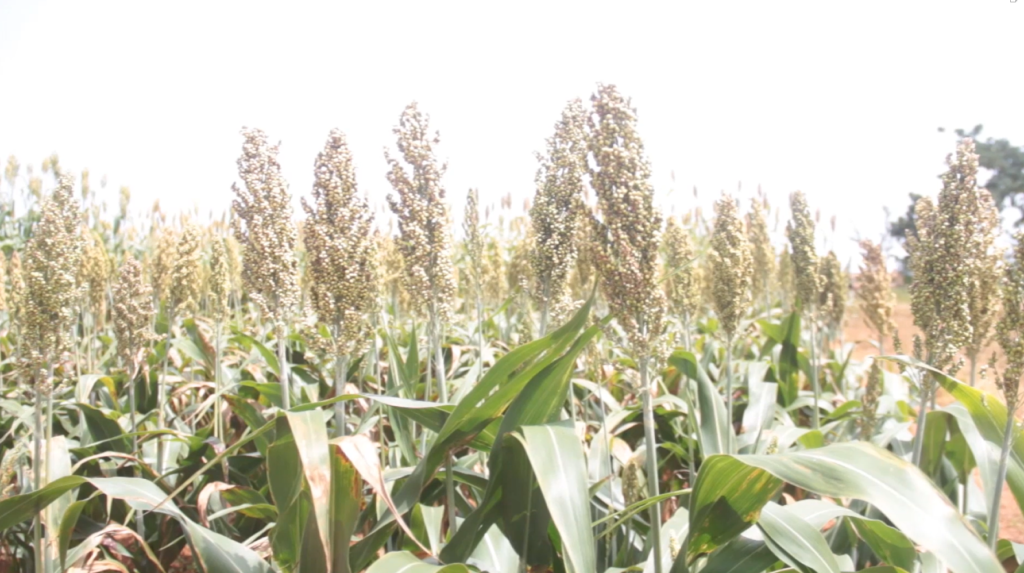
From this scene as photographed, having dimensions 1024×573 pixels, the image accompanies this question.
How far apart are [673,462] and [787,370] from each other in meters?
1.51

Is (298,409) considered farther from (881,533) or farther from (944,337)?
(944,337)

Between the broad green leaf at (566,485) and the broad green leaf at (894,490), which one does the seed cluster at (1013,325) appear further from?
the broad green leaf at (566,485)

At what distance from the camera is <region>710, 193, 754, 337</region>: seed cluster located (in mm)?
3367

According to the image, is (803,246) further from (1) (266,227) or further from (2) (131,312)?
(2) (131,312)

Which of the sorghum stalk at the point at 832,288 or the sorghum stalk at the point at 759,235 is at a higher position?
the sorghum stalk at the point at 759,235

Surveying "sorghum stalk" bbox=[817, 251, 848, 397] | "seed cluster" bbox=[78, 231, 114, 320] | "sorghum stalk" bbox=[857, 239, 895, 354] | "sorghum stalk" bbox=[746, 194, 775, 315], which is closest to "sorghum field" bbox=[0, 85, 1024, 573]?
"sorghum stalk" bbox=[857, 239, 895, 354]

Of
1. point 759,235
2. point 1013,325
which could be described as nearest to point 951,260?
point 1013,325

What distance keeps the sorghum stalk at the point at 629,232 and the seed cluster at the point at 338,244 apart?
3.16 feet

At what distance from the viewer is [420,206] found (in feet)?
9.59

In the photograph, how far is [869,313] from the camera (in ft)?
15.9

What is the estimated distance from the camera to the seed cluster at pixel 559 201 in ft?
9.50

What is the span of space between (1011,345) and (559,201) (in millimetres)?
1692

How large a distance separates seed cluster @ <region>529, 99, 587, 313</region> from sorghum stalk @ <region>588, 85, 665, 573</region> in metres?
0.58

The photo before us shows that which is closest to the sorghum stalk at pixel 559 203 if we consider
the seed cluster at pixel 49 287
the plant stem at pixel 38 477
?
the seed cluster at pixel 49 287
